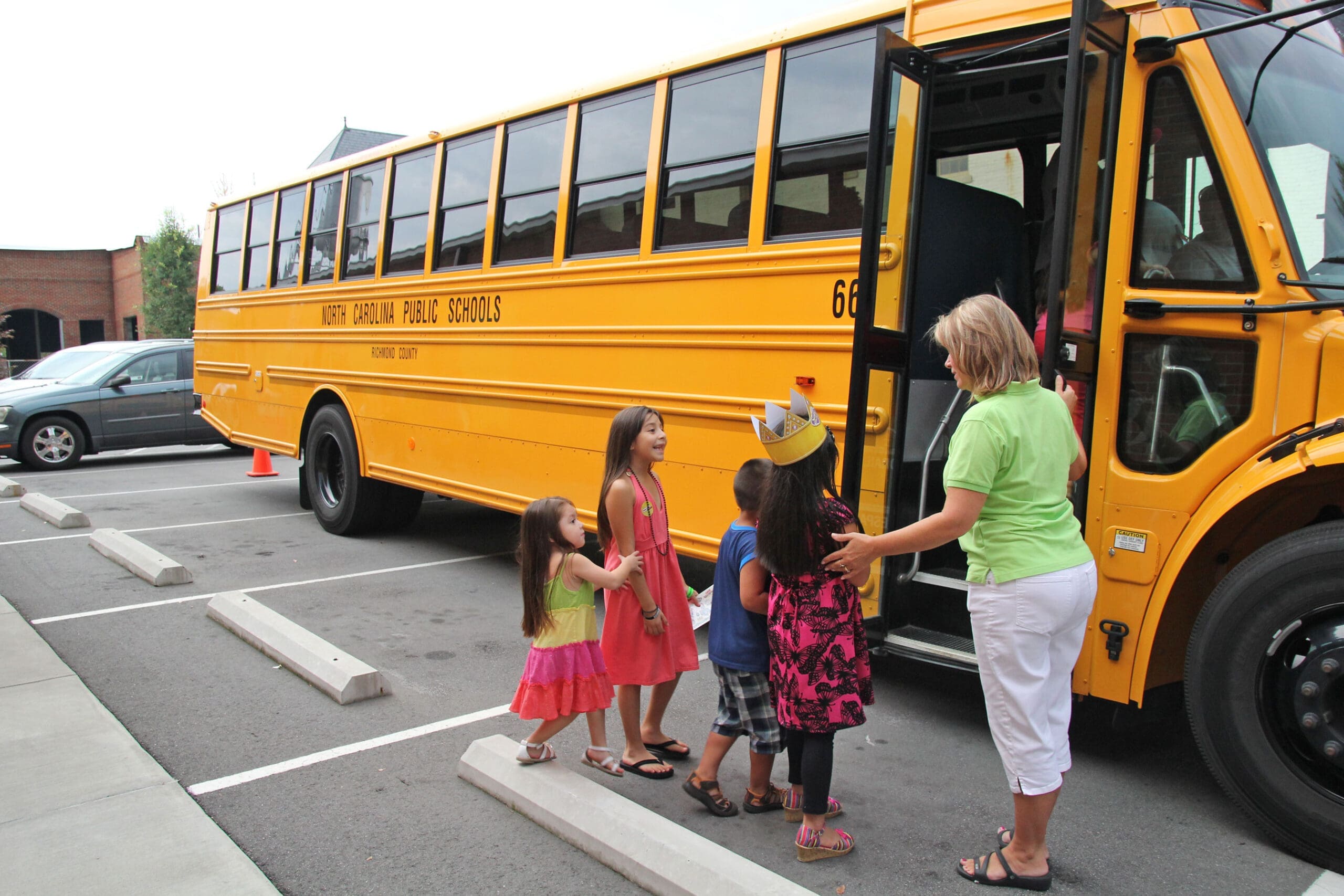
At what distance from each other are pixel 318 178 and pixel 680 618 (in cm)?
639

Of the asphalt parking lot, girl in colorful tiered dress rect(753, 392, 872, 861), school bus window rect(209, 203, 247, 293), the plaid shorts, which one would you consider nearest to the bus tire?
the asphalt parking lot

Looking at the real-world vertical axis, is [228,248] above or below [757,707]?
above

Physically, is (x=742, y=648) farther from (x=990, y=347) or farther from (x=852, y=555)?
(x=990, y=347)

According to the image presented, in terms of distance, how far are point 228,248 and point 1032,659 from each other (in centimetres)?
962

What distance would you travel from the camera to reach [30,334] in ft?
128

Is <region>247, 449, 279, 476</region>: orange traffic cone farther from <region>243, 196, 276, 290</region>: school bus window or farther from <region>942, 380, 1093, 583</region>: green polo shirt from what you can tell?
<region>942, 380, 1093, 583</region>: green polo shirt

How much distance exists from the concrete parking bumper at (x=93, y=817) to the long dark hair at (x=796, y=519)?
1727mm

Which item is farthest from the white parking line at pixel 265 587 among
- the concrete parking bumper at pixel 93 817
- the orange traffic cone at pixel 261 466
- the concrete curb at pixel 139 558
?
the orange traffic cone at pixel 261 466

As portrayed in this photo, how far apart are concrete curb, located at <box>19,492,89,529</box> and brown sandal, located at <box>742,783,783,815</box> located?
295 inches

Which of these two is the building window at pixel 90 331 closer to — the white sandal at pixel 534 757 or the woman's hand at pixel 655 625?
the white sandal at pixel 534 757

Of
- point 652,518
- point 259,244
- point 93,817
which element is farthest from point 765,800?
point 259,244

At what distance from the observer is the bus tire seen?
8.04 m

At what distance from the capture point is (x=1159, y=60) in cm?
334

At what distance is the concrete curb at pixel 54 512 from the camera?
28.2 feet
